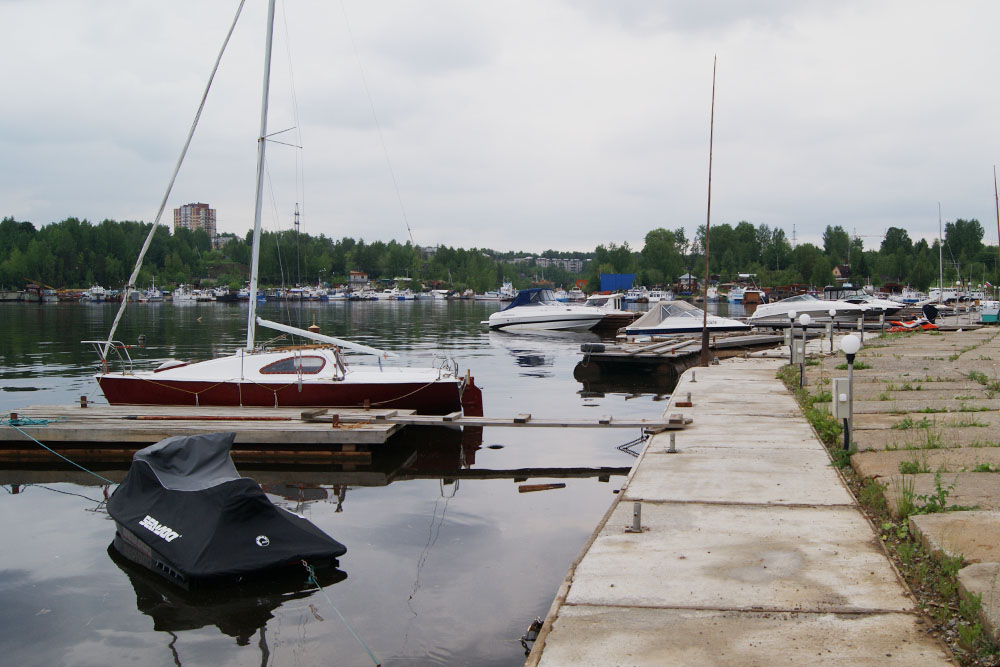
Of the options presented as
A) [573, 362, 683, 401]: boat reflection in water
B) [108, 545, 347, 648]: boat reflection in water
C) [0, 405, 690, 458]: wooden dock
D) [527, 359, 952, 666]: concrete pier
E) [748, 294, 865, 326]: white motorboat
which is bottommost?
[108, 545, 347, 648]: boat reflection in water

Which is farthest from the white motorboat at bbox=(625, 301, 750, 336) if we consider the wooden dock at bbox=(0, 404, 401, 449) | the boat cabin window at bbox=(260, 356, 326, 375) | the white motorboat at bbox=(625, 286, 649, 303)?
the white motorboat at bbox=(625, 286, 649, 303)

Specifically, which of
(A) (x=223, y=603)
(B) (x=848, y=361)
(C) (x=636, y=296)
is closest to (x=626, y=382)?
(B) (x=848, y=361)

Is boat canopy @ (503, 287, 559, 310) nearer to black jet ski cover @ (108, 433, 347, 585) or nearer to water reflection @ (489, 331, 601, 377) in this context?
water reflection @ (489, 331, 601, 377)

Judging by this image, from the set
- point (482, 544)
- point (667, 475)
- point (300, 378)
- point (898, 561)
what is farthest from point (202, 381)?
point (898, 561)

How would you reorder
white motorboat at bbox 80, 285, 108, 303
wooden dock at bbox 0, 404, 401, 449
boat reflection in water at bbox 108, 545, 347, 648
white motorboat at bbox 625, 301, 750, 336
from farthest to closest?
white motorboat at bbox 80, 285, 108, 303 → white motorboat at bbox 625, 301, 750, 336 → wooden dock at bbox 0, 404, 401, 449 → boat reflection in water at bbox 108, 545, 347, 648

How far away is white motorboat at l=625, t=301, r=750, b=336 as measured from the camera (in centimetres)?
4094

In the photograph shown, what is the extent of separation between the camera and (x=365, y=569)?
389 inches

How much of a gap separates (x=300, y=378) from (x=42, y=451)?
5.29 meters

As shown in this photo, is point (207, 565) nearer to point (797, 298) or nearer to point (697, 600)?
point (697, 600)

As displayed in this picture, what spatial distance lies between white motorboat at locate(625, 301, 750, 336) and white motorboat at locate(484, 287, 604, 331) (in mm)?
14967

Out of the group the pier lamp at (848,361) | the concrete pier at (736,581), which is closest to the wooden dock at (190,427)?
the concrete pier at (736,581)

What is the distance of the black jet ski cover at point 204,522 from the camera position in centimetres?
913

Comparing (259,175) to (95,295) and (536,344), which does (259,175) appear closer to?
(536,344)

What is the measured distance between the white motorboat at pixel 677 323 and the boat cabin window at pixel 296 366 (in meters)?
25.9
